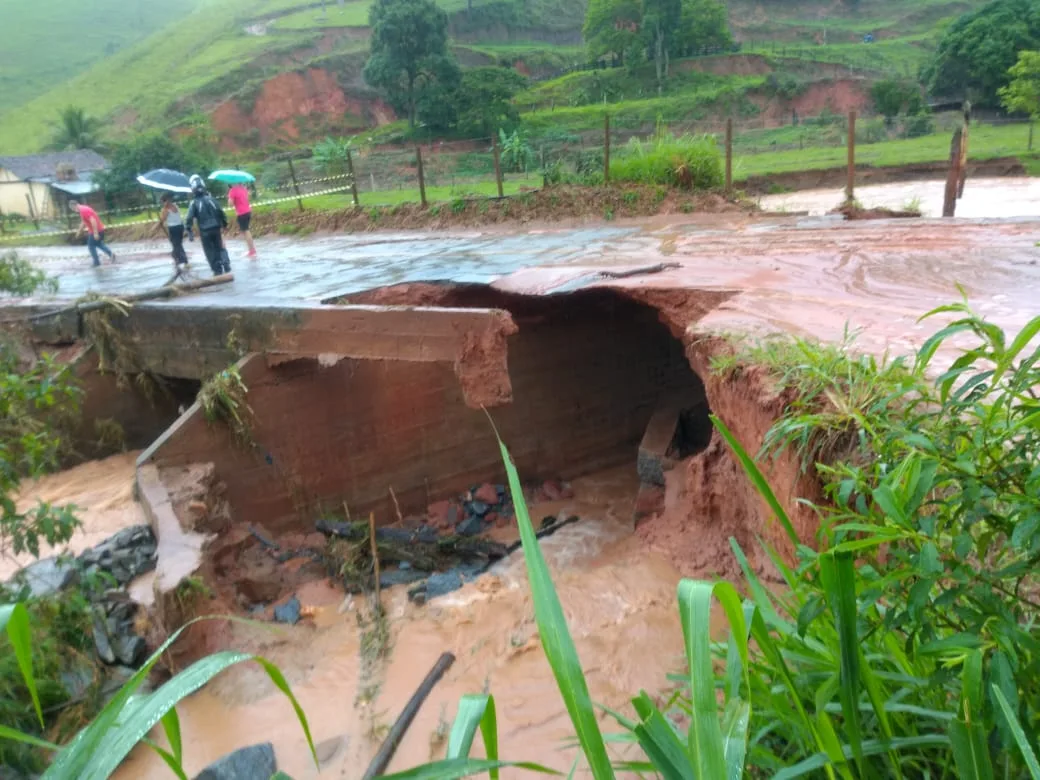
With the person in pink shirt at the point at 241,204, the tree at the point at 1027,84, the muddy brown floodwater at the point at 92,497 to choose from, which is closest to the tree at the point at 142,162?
the person in pink shirt at the point at 241,204

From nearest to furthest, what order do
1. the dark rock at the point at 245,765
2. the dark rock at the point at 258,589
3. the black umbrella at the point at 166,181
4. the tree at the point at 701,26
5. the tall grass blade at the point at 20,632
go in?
the tall grass blade at the point at 20,632
the dark rock at the point at 245,765
the dark rock at the point at 258,589
the black umbrella at the point at 166,181
the tree at the point at 701,26

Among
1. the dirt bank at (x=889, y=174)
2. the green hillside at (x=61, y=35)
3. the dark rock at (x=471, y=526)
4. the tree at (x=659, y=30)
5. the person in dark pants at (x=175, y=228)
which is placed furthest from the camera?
the green hillside at (x=61, y=35)

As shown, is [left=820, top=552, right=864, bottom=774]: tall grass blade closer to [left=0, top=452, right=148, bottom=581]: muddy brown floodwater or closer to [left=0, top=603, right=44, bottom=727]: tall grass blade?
[left=0, top=603, right=44, bottom=727]: tall grass blade

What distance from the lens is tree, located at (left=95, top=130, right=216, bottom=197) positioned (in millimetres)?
28962

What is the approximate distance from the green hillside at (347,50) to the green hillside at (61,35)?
330mm

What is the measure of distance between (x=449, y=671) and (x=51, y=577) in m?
3.09

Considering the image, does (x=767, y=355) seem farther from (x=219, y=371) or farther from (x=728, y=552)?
(x=219, y=371)

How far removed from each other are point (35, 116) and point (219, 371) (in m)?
60.0

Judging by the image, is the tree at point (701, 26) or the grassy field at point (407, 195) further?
the tree at point (701, 26)

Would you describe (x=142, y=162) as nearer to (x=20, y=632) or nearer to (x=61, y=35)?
(x=20, y=632)

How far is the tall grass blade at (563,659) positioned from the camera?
128cm

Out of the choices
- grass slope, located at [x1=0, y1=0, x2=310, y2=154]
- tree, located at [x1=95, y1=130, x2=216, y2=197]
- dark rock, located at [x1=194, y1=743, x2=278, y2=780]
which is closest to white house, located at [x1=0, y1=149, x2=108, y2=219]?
tree, located at [x1=95, y1=130, x2=216, y2=197]

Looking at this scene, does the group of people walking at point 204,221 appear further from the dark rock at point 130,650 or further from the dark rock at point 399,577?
the dark rock at point 130,650

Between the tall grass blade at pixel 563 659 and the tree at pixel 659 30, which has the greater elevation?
the tree at pixel 659 30
